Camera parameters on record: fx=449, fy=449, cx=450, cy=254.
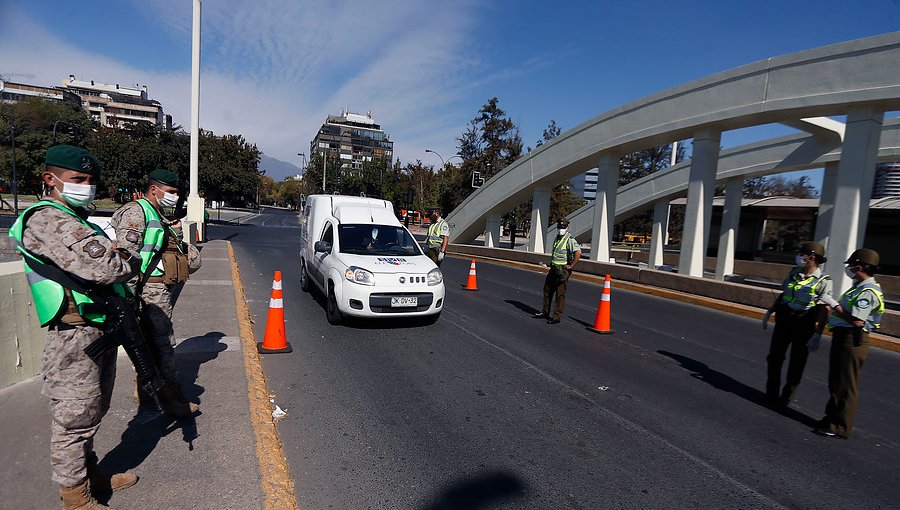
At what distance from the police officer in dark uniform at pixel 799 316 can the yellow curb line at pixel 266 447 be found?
194 inches

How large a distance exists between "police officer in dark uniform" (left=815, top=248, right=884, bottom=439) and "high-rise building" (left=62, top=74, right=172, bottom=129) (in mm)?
129327

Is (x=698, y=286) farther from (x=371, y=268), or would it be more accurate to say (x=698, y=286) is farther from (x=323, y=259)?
(x=323, y=259)

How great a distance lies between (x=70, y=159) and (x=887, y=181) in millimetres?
35696

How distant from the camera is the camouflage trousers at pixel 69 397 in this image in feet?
7.58

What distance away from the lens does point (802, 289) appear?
4633 mm

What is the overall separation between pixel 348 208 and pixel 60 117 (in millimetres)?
56180

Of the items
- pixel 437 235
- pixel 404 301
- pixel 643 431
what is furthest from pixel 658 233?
pixel 643 431

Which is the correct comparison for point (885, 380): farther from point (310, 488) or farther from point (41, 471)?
point (41, 471)

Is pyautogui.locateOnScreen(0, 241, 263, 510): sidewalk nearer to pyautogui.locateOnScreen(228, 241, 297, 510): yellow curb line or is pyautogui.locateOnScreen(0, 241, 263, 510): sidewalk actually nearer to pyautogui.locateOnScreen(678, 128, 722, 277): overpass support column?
pyautogui.locateOnScreen(228, 241, 297, 510): yellow curb line

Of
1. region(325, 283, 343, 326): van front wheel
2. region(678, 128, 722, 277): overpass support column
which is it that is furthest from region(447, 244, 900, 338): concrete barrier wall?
region(325, 283, 343, 326): van front wheel

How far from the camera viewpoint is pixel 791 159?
645 inches

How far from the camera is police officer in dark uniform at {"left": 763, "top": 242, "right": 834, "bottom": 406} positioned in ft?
14.9

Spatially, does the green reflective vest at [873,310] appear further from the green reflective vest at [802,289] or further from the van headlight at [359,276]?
the van headlight at [359,276]

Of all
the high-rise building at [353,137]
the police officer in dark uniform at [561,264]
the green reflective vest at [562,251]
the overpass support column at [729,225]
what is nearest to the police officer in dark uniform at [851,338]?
the police officer in dark uniform at [561,264]
